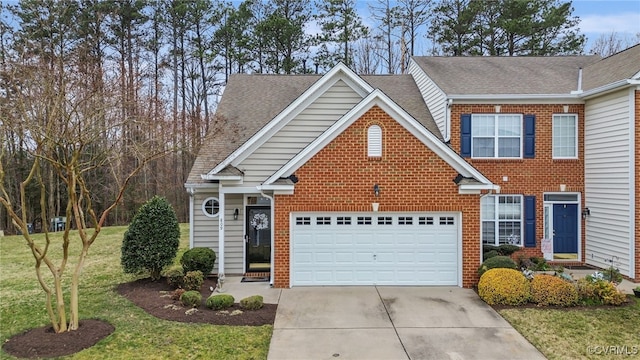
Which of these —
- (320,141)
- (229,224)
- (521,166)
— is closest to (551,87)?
(521,166)

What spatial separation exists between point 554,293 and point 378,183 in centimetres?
483

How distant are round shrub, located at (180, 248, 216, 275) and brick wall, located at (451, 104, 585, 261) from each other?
8615mm

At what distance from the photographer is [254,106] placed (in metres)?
15.2

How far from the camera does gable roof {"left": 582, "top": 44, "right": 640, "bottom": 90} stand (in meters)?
12.0

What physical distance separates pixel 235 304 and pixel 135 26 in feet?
84.2

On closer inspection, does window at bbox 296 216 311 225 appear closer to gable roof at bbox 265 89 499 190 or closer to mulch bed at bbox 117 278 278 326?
gable roof at bbox 265 89 499 190

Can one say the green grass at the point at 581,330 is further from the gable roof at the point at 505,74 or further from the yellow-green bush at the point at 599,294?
the gable roof at the point at 505,74

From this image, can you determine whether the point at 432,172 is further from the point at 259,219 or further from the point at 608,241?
the point at 608,241

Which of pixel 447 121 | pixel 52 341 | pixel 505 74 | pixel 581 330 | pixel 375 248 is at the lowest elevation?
pixel 581 330

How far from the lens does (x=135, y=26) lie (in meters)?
28.3

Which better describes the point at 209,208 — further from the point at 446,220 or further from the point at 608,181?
the point at 608,181

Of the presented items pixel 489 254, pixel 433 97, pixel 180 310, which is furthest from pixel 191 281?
→ pixel 433 97

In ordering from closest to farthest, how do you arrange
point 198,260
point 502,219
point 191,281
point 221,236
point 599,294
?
point 599,294, point 191,281, point 221,236, point 198,260, point 502,219

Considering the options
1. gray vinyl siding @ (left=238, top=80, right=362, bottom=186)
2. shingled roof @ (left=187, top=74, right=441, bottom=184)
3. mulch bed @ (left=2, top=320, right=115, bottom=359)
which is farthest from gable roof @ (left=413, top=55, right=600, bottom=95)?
mulch bed @ (left=2, top=320, right=115, bottom=359)
